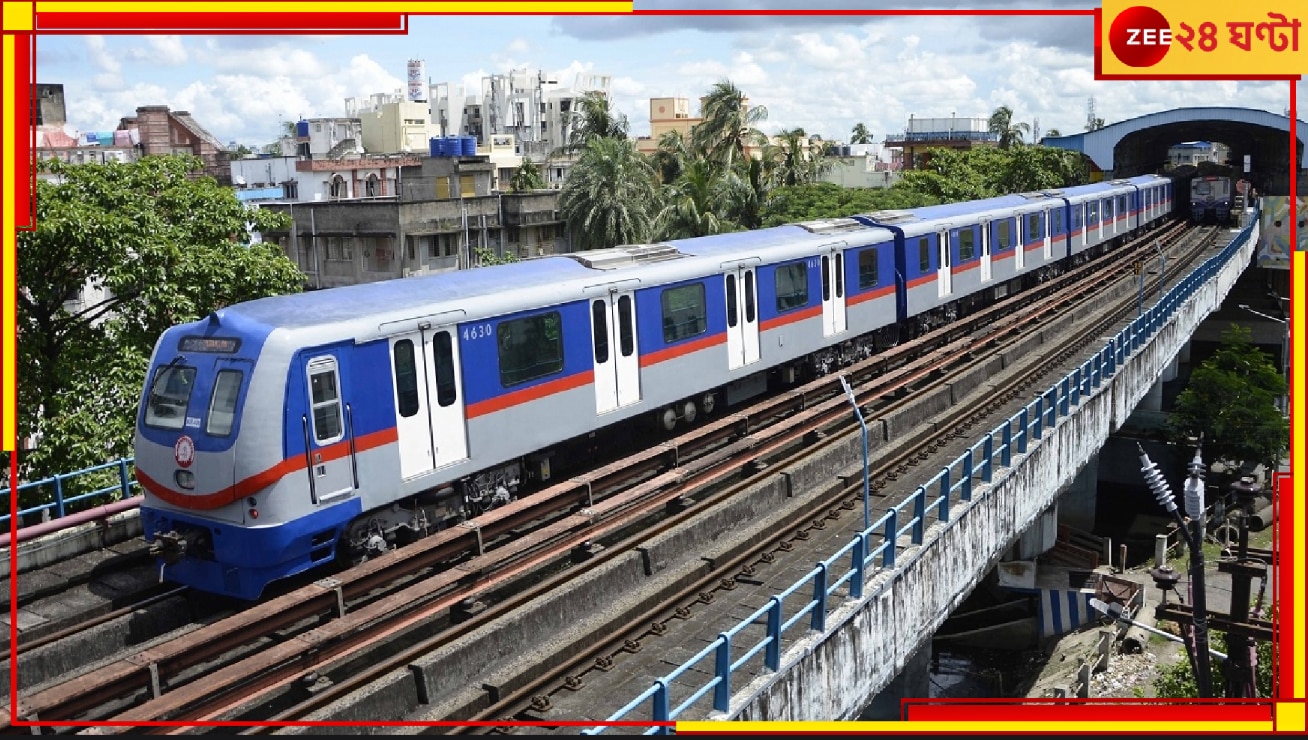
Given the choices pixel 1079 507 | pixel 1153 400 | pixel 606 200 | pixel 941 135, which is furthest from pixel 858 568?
pixel 941 135

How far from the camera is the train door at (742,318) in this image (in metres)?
16.7

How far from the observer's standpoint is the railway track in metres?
8.80

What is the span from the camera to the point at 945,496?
1296cm

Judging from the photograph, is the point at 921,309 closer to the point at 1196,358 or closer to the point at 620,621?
the point at 620,621

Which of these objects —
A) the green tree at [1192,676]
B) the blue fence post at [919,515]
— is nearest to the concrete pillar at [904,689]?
the blue fence post at [919,515]

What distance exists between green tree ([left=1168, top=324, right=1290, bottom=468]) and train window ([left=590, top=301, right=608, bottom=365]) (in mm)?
24385

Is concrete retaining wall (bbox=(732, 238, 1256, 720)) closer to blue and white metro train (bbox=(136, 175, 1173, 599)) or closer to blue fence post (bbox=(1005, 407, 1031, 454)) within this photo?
blue fence post (bbox=(1005, 407, 1031, 454))

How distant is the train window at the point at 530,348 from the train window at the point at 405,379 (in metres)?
1.26

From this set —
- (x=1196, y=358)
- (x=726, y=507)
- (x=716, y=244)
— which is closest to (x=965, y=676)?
(x=716, y=244)

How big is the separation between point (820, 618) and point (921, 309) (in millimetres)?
14045

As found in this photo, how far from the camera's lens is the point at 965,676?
2538 cm

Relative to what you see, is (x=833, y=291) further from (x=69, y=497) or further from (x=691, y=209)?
(x=691, y=209)

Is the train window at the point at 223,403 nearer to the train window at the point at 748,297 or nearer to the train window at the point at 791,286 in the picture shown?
the train window at the point at 748,297

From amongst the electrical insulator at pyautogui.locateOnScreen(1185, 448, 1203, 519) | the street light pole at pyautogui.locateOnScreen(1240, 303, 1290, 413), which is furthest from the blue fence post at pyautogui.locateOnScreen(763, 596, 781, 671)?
the street light pole at pyautogui.locateOnScreen(1240, 303, 1290, 413)
